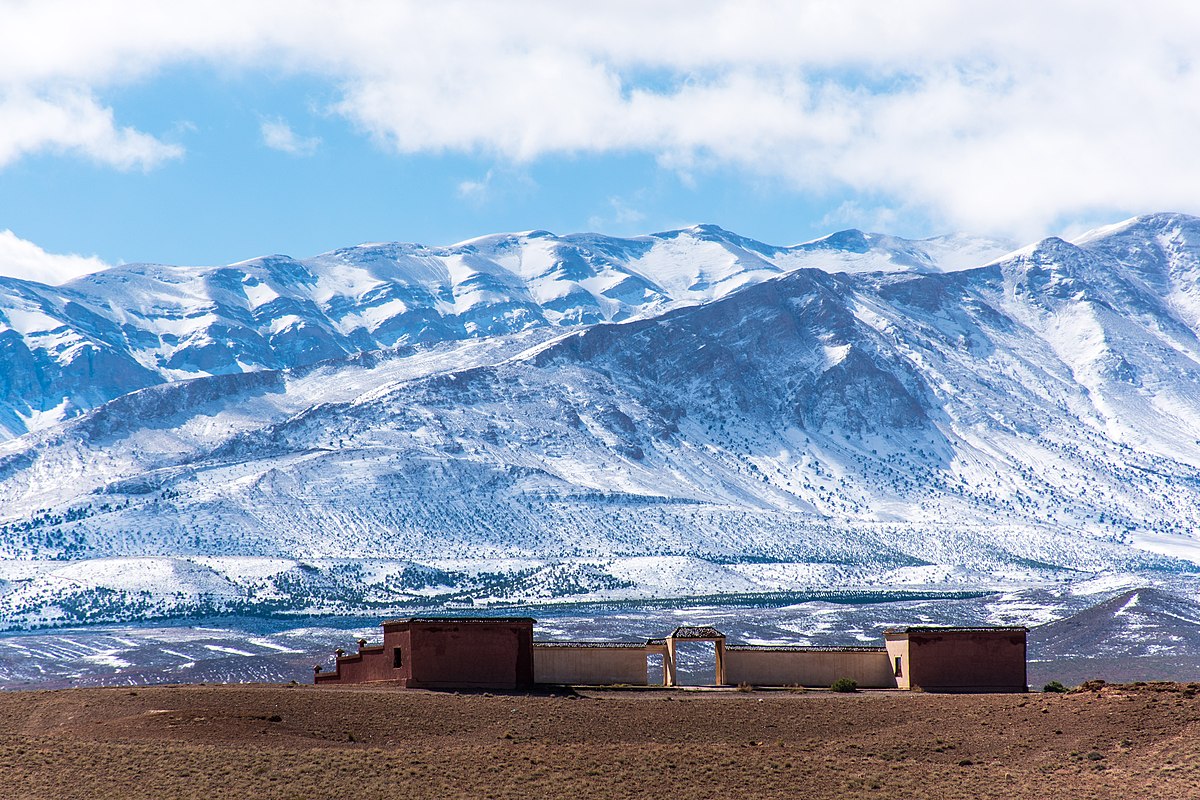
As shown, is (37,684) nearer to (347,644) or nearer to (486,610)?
(347,644)

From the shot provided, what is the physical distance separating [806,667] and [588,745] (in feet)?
49.7

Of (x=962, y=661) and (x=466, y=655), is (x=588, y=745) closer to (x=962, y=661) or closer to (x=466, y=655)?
(x=466, y=655)

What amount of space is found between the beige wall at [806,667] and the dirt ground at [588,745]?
5.55 m

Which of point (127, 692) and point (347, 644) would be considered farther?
point (347, 644)

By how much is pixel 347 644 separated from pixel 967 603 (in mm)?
74782

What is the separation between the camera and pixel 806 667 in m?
65.0

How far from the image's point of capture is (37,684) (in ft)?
475

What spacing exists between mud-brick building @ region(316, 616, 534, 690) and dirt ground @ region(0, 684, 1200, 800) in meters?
2.10

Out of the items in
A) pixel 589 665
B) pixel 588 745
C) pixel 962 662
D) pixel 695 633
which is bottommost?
pixel 588 745

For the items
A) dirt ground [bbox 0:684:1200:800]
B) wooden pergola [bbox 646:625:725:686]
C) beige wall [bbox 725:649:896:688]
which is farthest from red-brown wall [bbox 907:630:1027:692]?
wooden pergola [bbox 646:625:725:686]

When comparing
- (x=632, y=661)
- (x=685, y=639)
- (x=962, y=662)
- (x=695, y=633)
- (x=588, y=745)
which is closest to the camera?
(x=588, y=745)

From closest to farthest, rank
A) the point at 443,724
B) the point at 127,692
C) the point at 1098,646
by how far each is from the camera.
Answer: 1. the point at 443,724
2. the point at 127,692
3. the point at 1098,646

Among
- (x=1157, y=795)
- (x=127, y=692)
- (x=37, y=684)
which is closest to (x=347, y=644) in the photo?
(x=37, y=684)

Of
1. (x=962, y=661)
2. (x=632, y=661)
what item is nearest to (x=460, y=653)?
(x=632, y=661)
